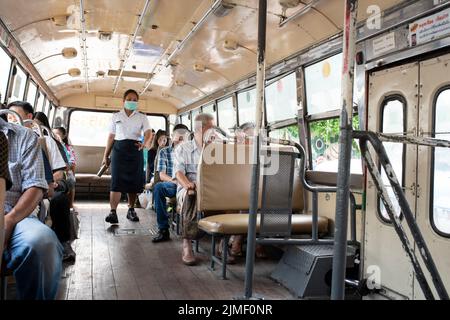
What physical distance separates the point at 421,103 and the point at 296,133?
91.0 inches

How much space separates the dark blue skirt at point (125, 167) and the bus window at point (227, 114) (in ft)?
7.15

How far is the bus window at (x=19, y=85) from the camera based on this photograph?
5738mm

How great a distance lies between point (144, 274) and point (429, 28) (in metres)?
2.97

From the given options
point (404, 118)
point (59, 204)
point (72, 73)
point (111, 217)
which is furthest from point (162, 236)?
point (72, 73)

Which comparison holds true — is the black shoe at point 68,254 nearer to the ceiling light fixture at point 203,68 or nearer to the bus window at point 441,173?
the bus window at point 441,173

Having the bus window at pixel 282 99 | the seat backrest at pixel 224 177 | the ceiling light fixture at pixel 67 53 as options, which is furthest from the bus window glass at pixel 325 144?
the ceiling light fixture at pixel 67 53

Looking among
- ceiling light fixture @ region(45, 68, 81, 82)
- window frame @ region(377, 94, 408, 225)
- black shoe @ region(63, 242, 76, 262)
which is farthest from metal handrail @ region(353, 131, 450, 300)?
ceiling light fixture @ region(45, 68, 81, 82)

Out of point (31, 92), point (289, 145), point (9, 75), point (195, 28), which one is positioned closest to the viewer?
point (289, 145)

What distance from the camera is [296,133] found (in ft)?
17.3

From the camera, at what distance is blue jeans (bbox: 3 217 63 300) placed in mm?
1917

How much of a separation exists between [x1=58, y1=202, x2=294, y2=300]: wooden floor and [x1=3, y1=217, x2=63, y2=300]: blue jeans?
1151 mm

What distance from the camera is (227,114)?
311 inches

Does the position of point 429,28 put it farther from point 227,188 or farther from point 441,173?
point 227,188

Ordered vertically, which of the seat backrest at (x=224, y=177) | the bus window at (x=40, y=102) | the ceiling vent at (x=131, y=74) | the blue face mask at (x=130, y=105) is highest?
the ceiling vent at (x=131, y=74)
